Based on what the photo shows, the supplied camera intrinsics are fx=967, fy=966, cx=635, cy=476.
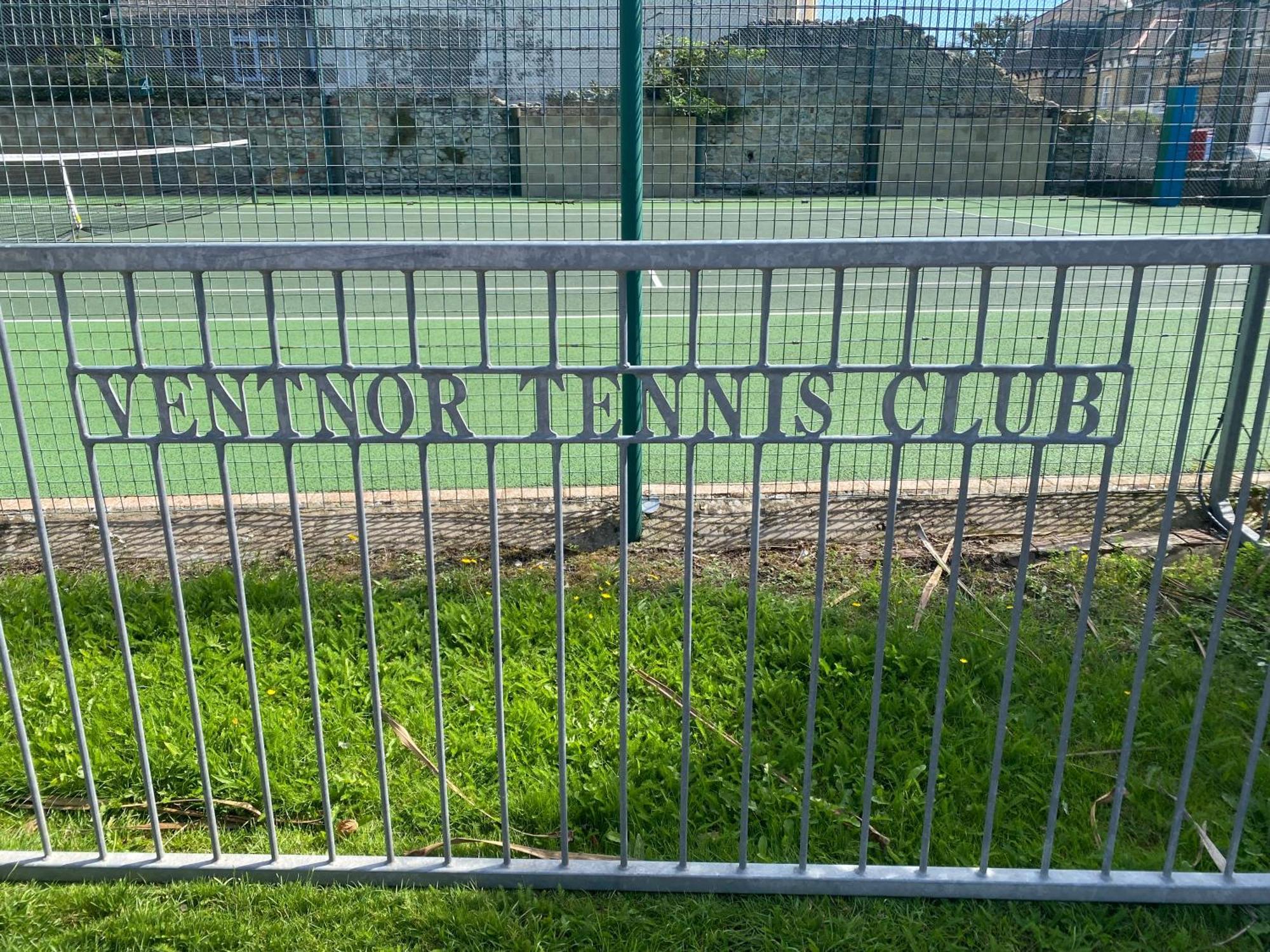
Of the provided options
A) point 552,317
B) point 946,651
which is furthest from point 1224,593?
point 552,317

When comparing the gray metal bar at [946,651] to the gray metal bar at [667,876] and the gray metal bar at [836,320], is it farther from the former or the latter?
the gray metal bar at [836,320]

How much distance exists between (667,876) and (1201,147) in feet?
16.7

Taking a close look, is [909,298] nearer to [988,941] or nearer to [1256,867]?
[988,941]

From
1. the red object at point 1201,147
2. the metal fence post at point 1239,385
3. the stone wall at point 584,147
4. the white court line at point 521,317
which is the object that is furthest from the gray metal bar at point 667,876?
the white court line at point 521,317

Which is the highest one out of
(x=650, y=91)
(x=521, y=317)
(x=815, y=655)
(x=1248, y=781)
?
(x=650, y=91)

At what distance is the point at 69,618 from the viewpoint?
12.6 feet

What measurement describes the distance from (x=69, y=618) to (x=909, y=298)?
11.5 feet

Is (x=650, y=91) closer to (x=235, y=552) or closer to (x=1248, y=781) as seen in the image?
(x=235, y=552)

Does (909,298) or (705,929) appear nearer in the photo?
(909,298)

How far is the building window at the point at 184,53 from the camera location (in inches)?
186

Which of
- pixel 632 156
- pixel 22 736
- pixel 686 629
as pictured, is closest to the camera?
pixel 686 629

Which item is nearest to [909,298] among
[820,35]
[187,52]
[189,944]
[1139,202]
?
[189,944]

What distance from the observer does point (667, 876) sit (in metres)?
2.53

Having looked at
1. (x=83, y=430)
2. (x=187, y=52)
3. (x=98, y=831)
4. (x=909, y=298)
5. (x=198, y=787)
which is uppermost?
(x=187, y=52)
